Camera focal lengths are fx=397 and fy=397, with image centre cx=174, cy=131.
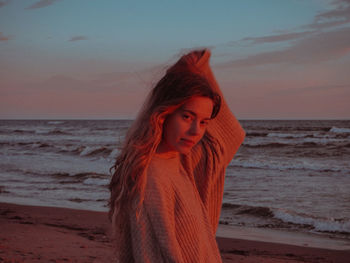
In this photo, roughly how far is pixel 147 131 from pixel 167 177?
0.18m

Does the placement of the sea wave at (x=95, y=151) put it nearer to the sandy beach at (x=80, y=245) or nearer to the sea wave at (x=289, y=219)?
the sandy beach at (x=80, y=245)

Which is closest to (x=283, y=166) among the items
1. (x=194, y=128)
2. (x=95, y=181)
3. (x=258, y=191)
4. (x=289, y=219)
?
(x=258, y=191)

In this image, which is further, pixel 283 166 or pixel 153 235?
pixel 283 166

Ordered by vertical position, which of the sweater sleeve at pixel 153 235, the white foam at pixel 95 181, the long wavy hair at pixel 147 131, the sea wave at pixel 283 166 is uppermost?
the long wavy hair at pixel 147 131

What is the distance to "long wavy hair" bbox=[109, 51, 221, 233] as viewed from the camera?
1305 millimetres

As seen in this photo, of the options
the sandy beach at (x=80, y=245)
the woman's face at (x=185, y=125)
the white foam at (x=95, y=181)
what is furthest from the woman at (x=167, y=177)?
the white foam at (x=95, y=181)

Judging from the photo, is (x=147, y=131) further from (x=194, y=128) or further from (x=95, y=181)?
(x=95, y=181)

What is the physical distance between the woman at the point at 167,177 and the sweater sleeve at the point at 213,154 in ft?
0.08

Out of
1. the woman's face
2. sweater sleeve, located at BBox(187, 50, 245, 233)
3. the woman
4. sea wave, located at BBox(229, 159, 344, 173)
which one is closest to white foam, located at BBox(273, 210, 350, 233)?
sweater sleeve, located at BBox(187, 50, 245, 233)

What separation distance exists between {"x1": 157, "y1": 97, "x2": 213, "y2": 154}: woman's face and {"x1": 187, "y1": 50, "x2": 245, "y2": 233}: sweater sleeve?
19 centimetres

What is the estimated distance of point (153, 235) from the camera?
1.27 meters

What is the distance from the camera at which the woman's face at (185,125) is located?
4.60ft

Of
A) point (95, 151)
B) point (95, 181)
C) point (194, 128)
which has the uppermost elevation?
point (194, 128)

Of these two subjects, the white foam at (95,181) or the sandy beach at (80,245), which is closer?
the sandy beach at (80,245)
